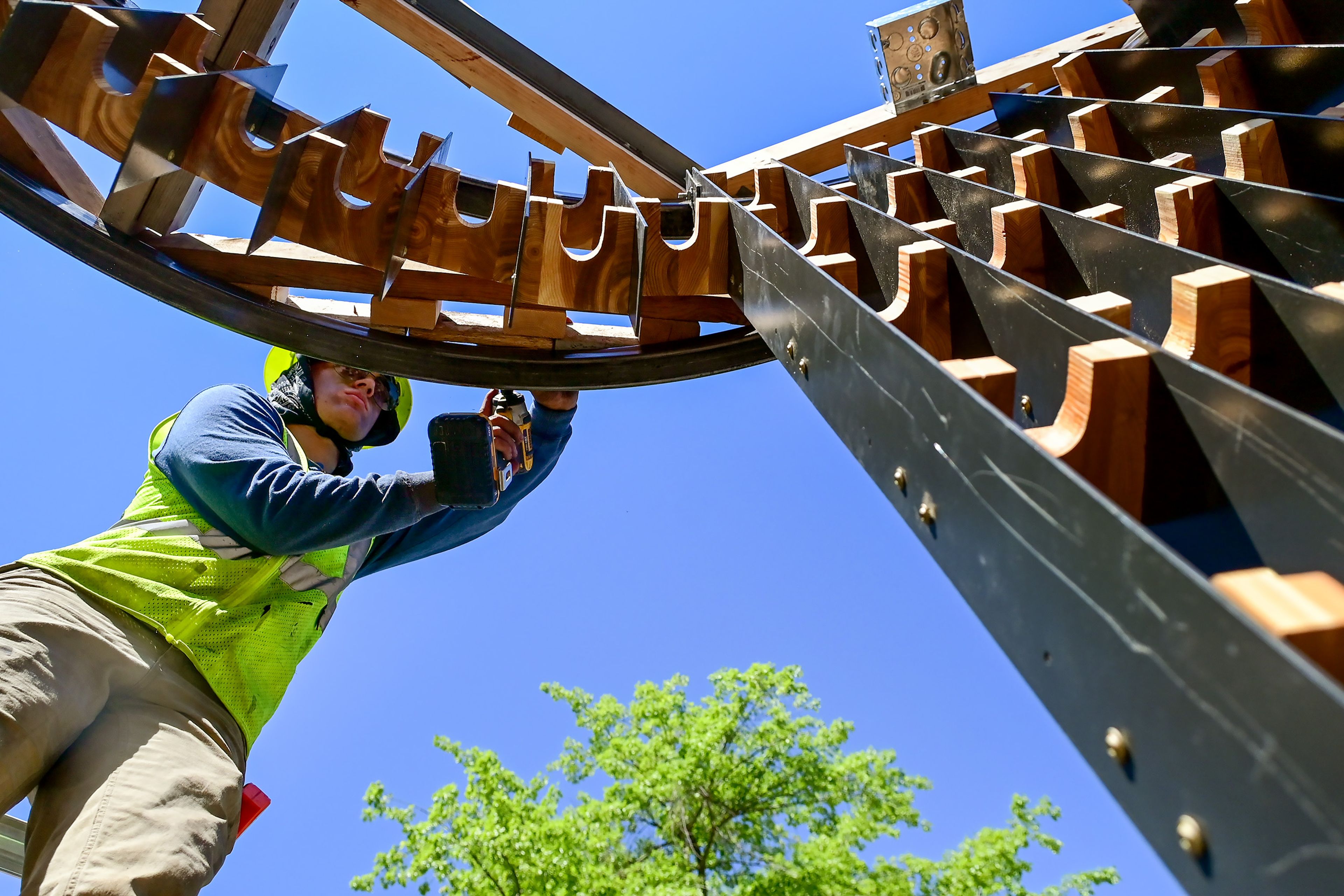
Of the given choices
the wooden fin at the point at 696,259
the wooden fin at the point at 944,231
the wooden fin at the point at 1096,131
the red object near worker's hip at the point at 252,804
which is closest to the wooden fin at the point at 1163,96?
the wooden fin at the point at 1096,131

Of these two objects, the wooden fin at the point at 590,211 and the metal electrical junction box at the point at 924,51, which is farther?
the metal electrical junction box at the point at 924,51

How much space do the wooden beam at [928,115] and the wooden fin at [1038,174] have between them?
109cm

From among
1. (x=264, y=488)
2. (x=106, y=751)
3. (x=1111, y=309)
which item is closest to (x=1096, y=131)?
(x=1111, y=309)

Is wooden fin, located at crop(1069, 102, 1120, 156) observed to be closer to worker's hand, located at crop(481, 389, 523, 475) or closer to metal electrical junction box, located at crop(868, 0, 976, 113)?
metal electrical junction box, located at crop(868, 0, 976, 113)

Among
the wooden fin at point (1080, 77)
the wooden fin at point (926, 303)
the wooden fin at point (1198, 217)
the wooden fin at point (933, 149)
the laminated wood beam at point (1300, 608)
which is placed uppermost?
the wooden fin at point (1080, 77)

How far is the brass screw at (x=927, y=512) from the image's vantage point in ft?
2.58

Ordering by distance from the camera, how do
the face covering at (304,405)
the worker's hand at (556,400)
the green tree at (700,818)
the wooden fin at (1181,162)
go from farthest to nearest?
the green tree at (700,818) < the face covering at (304,405) < the worker's hand at (556,400) < the wooden fin at (1181,162)

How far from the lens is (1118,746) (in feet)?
1.76

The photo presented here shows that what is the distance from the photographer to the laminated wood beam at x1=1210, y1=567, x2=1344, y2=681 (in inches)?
18.5

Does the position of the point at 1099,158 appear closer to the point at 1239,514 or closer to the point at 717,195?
the point at 717,195

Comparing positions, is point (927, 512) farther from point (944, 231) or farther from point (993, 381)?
point (944, 231)

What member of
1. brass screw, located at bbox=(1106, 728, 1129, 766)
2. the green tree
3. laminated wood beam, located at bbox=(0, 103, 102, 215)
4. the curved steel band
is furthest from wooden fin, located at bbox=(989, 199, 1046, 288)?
the green tree

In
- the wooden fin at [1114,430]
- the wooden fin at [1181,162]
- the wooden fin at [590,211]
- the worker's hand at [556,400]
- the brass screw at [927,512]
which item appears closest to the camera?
the wooden fin at [1114,430]

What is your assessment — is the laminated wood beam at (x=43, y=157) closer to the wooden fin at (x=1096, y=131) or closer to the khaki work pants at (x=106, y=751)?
the khaki work pants at (x=106, y=751)
